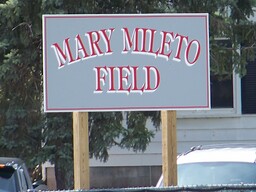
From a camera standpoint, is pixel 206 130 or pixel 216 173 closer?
pixel 216 173

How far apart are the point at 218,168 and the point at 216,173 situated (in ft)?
0.24

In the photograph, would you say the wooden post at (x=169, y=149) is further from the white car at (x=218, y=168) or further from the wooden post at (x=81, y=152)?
the white car at (x=218, y=168)

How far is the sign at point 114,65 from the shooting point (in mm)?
7672

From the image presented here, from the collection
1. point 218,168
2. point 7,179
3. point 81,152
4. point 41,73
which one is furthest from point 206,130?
point 81,152

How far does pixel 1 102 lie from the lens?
40.8ft

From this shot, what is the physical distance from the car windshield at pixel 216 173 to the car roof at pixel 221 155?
0.08 m

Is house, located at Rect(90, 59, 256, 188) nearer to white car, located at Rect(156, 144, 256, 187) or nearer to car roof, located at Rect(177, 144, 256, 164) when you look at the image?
car roof, located at Rect(177, 144, 256, 164)

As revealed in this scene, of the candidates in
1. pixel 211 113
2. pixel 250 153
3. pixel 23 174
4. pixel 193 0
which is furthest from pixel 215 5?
pixel 211 113

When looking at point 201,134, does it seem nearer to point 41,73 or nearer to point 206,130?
point 206,130

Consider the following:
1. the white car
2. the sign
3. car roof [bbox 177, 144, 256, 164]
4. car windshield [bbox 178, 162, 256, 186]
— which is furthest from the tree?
the sign

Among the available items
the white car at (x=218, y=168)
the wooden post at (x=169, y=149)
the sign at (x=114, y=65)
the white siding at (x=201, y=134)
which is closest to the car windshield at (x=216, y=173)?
the white car at (x=218, y=168)

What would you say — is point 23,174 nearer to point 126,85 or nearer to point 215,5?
point 126,85

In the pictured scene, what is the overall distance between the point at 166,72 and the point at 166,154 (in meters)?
0.83

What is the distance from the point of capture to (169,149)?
308 inches
